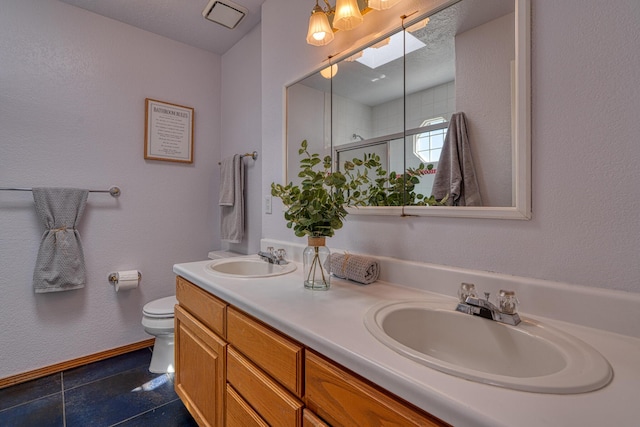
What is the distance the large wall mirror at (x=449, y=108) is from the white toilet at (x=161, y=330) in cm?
135

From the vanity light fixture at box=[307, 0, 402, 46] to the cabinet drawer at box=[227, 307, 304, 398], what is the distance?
1.12 metres

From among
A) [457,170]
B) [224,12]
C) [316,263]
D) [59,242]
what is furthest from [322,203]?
[59,242]

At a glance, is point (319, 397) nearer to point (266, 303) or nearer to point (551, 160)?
point (266, 303)

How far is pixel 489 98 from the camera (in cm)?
85

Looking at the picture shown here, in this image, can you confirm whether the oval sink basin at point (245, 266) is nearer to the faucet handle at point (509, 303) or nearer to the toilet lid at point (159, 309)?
the toilet lid at point (159, 309)

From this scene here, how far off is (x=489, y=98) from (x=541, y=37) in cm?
17

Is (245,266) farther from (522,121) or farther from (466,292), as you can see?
(522,121)

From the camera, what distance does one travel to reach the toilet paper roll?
193cm

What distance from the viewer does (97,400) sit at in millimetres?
1538

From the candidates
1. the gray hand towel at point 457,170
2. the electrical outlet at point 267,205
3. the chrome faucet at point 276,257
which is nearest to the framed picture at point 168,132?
the electrical outlet at point 267,205

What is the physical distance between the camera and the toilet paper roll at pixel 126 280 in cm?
193

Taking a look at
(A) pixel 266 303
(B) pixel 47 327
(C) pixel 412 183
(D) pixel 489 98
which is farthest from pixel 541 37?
(B) pixel 47 327

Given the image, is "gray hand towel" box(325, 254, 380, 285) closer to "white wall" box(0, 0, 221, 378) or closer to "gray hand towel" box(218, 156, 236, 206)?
"gray hand towel" box(218, 156, 236, 206)

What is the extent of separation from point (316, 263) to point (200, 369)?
65 centimetres
